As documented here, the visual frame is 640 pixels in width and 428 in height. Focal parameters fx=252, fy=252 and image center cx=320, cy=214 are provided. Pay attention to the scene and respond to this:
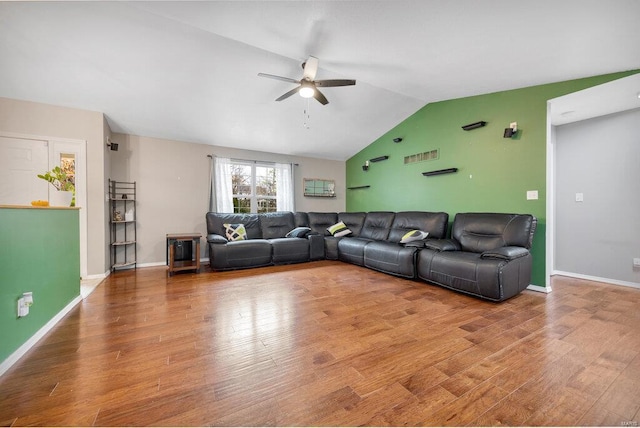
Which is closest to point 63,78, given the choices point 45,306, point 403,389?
point 45,306

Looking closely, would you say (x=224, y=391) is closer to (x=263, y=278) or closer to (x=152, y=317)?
(x=152, y=317)

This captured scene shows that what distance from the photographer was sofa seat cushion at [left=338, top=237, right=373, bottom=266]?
4406 mm

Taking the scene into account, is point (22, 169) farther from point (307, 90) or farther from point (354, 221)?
point (354, 221)

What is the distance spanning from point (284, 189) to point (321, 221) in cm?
113

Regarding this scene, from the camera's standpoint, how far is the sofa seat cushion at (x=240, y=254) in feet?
13.4

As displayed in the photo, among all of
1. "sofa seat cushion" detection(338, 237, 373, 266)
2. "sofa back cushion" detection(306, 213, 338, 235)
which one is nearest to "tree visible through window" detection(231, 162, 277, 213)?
"sofa back cushion" detection(306, 213, 338, 235)

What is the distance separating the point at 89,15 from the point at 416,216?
4710 millimetres

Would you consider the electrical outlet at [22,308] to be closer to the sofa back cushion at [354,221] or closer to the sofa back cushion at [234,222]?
the sofa back cushion at [234,222]

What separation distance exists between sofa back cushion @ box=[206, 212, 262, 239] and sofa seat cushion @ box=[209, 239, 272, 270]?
605mm

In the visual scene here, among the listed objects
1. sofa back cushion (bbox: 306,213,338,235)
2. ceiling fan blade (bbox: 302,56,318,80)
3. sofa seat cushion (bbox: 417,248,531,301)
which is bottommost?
sofa seat cushion (bbox: 417,248,531,301)

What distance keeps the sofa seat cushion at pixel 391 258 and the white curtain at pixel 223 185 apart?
289 cm

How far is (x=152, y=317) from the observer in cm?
233

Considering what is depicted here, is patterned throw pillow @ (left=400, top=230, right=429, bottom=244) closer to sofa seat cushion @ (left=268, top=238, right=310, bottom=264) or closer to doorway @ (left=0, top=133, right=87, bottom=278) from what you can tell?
sofa seat cushion @ (left=268, top=238, right=310, bottom=264)

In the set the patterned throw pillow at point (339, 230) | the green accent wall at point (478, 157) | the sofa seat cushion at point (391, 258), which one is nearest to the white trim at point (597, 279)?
the green accent wall at point (478, 157)
